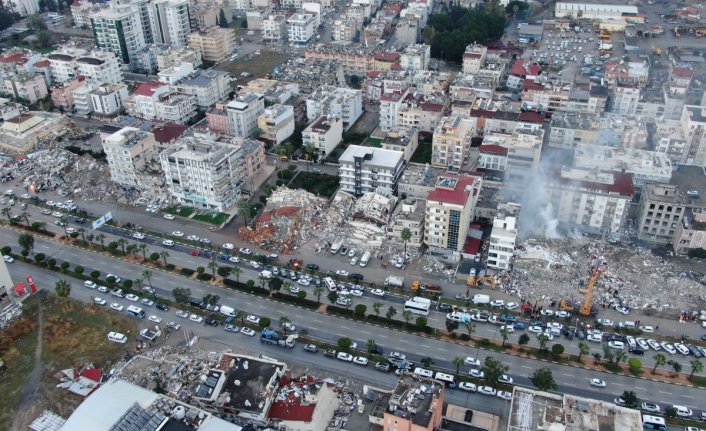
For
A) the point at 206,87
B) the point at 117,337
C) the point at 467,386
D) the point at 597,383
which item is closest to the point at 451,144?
the point at 467,386

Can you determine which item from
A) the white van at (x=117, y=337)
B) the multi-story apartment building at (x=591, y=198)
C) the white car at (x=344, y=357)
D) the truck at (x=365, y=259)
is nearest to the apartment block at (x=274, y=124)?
the truck at (x=365, y=259)

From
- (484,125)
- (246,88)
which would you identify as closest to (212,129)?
(246,88)

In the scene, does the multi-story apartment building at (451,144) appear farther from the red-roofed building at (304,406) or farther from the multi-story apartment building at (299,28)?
the multi-story apartment building at (299,28)

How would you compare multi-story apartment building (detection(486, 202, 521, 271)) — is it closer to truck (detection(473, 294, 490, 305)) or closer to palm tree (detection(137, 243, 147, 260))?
truck (detection(473, 294, 490, 305))

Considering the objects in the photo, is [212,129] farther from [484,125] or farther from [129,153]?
[484,125]

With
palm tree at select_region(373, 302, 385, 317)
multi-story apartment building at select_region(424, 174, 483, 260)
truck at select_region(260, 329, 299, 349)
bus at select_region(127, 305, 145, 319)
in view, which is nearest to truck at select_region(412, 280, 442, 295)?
palm tree at select_region(373, 302, 385, 317)
